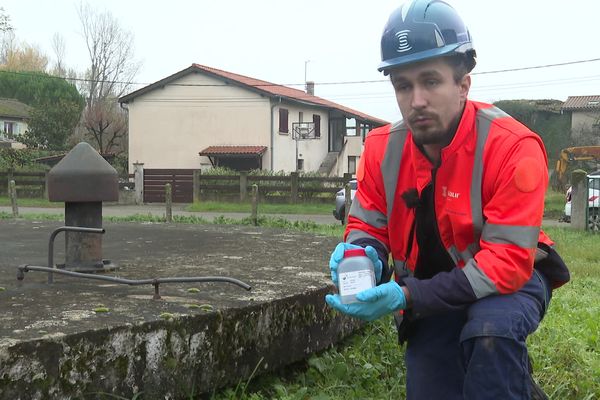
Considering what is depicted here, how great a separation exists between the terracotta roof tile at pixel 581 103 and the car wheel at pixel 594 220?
966 inches

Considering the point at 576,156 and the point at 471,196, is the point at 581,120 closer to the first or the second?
the point at 576,156

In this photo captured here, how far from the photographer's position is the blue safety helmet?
205 centimetres

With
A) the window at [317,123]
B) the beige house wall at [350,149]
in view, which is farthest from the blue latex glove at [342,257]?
the beige house wall at [350,149]

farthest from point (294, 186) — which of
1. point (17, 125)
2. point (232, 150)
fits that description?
point (17, 125)

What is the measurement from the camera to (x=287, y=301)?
110 inches

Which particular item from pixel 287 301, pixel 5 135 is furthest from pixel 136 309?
pixel 5 135

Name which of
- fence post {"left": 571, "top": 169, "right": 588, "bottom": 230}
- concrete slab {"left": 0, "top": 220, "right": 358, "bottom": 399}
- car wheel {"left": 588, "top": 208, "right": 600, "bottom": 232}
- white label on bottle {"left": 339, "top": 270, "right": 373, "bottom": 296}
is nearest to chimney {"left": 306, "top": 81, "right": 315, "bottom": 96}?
fence post {"left": 571, "top": 169, "right": 588, "bottom": 230}

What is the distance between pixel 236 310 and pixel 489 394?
104 centimetres

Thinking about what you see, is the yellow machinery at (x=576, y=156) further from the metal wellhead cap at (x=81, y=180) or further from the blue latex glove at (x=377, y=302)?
the blue latex glove at (x=377, y=302)

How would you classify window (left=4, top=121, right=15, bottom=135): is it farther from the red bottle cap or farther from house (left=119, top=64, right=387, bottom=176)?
the red bottle cap

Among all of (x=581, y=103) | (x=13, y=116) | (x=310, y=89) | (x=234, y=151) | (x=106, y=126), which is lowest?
(x=234, y=151)

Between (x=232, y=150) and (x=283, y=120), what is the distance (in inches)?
117

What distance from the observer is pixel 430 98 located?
6.84ft

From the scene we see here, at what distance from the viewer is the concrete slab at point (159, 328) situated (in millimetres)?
2051
